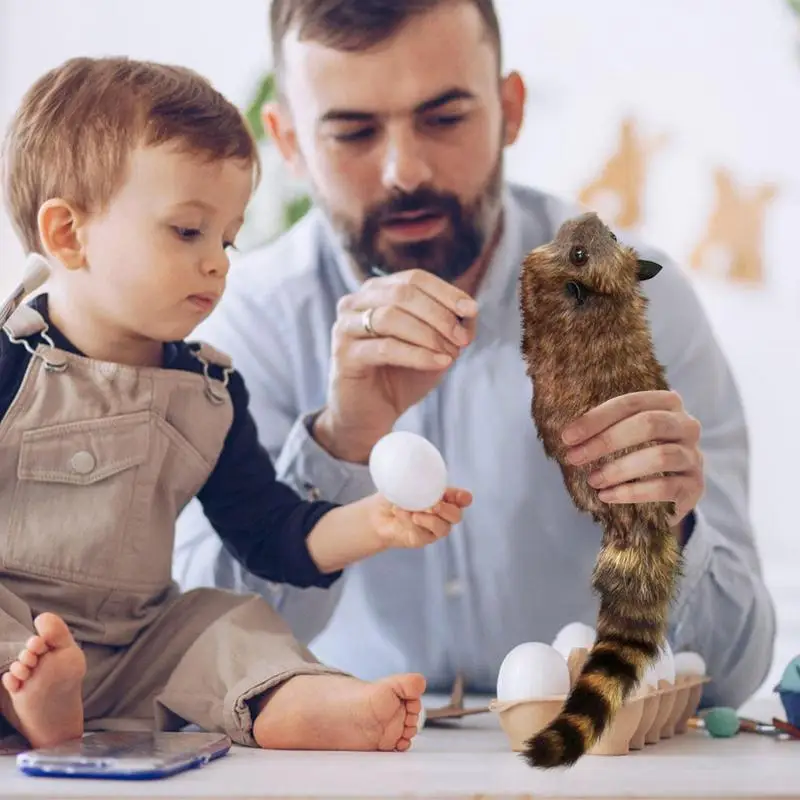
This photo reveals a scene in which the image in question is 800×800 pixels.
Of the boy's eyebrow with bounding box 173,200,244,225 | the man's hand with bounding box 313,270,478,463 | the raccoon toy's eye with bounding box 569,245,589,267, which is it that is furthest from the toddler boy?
the raccoon toy's eye with bounding box 569,245,589,267

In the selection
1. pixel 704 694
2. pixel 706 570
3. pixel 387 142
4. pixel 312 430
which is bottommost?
pixel 704 694

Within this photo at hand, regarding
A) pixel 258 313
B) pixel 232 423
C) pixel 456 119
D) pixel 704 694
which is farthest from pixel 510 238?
pixel 704 694

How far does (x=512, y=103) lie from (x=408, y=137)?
Result: 6.3 inches

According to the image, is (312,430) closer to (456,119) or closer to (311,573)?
(311,573)

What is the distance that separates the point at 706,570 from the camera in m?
1.07

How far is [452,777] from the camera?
70 centimetres

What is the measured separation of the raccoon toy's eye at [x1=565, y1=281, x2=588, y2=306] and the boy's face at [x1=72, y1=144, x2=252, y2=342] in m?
0.33

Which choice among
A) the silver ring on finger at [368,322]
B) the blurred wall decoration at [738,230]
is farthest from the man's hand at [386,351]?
the blurred wall decoration at [738,230]

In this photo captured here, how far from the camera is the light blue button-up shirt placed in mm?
1168

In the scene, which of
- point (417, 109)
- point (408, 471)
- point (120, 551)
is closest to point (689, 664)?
point (408, 471)

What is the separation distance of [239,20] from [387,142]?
298 mm

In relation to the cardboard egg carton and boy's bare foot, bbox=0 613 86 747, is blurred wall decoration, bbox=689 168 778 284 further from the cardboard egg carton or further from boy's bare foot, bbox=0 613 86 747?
boy's bare foot, bbox=0 613 86 747

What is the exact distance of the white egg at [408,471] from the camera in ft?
2.74

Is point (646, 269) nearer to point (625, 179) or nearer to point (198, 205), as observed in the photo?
point (198, 205)
